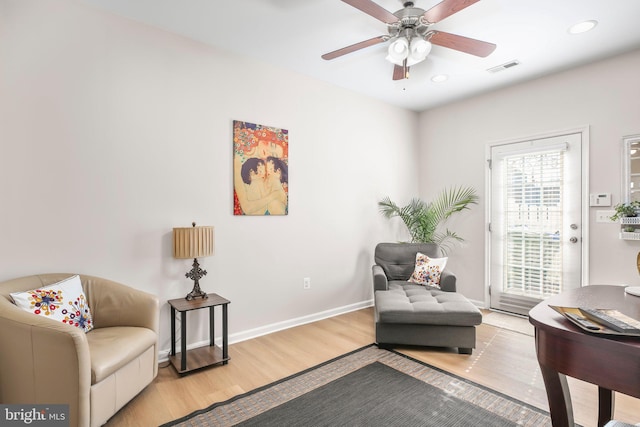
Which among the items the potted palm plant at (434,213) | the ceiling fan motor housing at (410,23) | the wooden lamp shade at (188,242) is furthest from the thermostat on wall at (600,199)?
the wooden lamp shade at (188,242)

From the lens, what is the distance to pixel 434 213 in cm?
429

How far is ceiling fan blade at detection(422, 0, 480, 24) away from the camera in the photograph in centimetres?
194

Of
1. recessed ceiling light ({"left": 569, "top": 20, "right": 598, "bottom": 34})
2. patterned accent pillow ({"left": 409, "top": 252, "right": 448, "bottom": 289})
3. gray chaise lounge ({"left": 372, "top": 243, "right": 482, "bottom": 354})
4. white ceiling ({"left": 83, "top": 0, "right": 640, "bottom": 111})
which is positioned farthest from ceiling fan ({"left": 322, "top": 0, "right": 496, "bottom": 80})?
patterned accent pillow ({"left": 409, "top": 252, "right": 448, "bottom": 289})

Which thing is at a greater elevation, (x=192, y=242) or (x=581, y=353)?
(x=192, y=242)

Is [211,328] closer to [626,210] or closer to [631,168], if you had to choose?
[626,210]

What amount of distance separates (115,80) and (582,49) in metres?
4.08

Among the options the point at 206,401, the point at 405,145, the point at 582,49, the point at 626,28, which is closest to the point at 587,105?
the point at 582,49

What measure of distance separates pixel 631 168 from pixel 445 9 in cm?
254

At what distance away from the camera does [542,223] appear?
3.67 metres

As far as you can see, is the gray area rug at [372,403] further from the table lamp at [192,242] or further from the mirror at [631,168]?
the mirror at [631,168]

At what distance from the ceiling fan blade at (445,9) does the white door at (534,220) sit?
2341 millimetres

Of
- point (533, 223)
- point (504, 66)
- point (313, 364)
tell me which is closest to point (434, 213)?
point (533, 223)

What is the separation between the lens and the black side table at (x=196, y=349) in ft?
8.01

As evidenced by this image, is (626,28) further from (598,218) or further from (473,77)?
(598,218)
